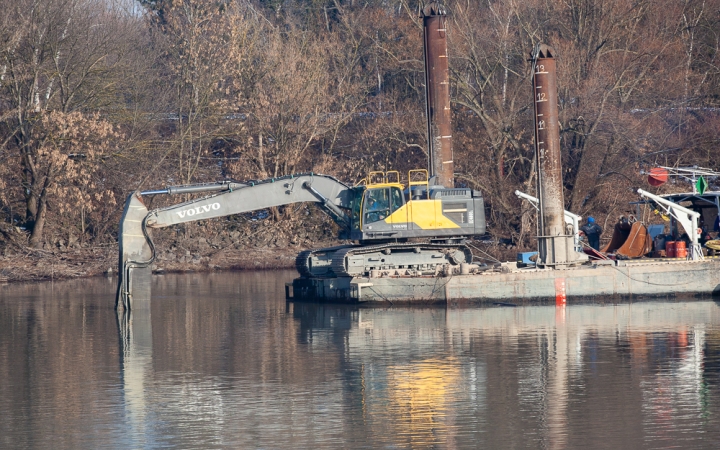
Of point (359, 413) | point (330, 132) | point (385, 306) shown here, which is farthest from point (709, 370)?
point (330, 132)

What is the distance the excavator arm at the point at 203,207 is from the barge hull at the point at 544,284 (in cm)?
238

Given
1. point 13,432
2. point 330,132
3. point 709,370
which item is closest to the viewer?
point 13,432

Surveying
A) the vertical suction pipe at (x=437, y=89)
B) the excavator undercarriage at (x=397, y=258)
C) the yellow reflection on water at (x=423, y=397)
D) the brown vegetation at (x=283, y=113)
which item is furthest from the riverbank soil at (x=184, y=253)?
the yellow reflection on water at (x=423, y=397)

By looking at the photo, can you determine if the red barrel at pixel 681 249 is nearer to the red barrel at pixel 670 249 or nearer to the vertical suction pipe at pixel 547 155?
the red barrel at pixel 670 249

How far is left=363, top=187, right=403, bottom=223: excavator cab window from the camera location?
29.5 meters

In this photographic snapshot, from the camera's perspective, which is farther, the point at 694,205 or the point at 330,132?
the point at 330,132

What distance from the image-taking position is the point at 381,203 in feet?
97.0

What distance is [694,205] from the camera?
32.4 meters

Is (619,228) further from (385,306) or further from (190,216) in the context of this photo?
(190,216)

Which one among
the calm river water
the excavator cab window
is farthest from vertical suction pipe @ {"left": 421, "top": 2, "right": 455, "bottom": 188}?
the calm river water

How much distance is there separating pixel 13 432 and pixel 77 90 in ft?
102

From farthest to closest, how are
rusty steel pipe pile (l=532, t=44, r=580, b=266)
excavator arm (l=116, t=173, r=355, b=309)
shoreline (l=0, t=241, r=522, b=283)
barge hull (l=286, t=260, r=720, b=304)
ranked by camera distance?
shoreline (l=0, t=241, r=522, b=283) < rusty steel pipe pile (l=532, t=44, r=580, b=266) < barge hull (l=286, t=260, r=720, b=304) < excavator arm (l=116, t=173, r=355, b=309)

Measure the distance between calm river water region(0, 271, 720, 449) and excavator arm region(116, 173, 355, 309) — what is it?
128cm

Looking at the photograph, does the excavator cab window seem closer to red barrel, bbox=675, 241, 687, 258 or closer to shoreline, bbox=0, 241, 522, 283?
red barrel, bbox=675, 241, 687, 258
